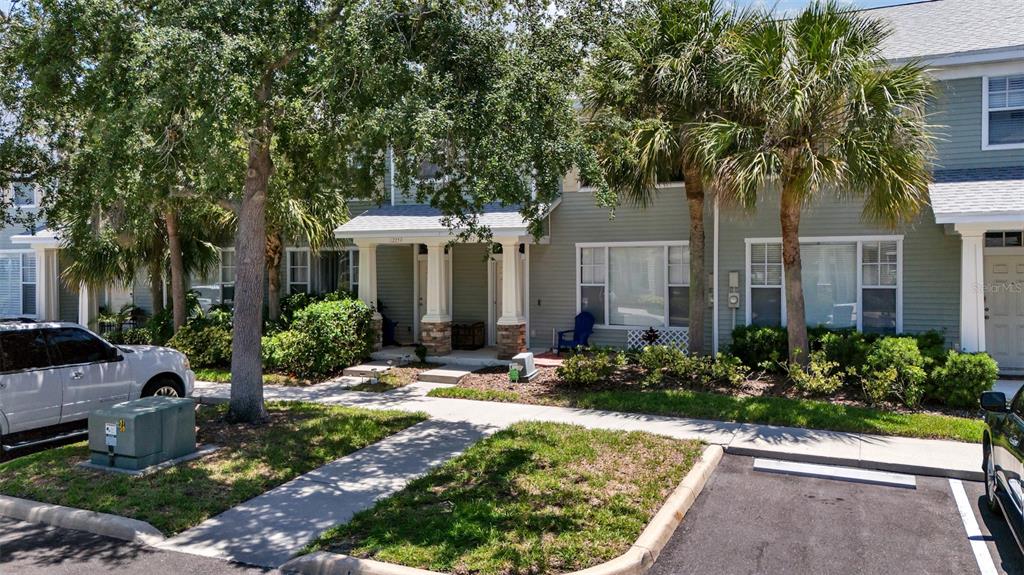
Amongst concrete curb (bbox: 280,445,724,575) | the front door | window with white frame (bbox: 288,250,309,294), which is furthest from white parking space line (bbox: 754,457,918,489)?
window with white frame (bbox: 288,250,309,294)

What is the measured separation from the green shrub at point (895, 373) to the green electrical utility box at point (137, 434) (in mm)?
9725

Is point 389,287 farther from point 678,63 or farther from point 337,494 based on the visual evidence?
point 337,494

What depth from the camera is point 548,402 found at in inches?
452

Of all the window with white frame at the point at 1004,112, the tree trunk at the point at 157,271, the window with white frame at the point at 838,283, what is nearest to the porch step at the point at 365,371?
the tree trunk at the point at 157,271

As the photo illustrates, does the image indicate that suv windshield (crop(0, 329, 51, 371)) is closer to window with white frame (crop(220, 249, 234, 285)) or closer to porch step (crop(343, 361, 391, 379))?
porch step (crop(343, 361, 391, 379))

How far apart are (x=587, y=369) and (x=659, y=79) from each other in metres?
5.08

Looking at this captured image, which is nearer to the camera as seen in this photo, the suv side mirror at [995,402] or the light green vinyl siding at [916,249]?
the suv side mirror at [995,402]

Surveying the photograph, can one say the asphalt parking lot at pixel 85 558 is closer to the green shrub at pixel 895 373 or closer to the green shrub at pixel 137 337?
the green shrub at pixel 895 373

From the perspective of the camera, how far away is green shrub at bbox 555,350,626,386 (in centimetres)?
1211

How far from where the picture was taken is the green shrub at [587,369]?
477 inches

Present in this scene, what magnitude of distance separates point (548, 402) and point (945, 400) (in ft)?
19.9

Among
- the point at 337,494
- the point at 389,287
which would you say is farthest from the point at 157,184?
the point at 389,287

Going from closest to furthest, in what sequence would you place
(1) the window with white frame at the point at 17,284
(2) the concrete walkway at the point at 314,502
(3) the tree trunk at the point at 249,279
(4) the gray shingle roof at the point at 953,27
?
(2) the concrete walkway at the point at 314,502 → (3) the tree trunk at the point at 249,279 → (4) the gray shingle roof at the point at 953,27 → (1) the window with white frame at the point at 17,284

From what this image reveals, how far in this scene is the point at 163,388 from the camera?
10.2 metres
